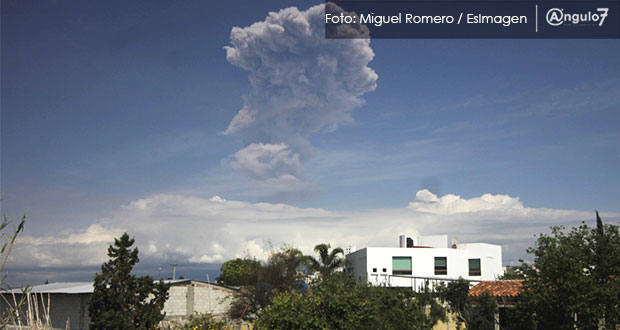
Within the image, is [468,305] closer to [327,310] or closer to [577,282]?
[577,282]

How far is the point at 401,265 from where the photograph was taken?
46500mm

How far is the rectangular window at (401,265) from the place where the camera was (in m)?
46.4

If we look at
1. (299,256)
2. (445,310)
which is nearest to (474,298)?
(445,310)

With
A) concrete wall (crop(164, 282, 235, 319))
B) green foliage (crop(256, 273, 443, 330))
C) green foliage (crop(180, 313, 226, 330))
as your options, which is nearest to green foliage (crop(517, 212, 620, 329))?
green foliage (crop(256, 273, 443, 330))

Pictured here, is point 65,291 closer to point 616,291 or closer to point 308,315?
point 308,315

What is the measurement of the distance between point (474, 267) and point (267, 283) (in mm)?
23207

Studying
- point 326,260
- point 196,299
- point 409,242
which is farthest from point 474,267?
point 196,299

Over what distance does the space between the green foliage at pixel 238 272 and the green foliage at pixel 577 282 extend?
2023 centimetres

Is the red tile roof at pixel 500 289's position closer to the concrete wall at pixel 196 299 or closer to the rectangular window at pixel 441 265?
the concrete wall at pixel 196 299

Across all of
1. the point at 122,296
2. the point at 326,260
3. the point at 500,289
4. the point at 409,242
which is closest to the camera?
the point at 122,296

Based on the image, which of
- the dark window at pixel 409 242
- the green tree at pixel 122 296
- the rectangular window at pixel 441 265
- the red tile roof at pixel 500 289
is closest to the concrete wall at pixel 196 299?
the green tree at pixel 122 296

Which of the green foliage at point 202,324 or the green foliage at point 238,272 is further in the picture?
the green foliage at point 238,272

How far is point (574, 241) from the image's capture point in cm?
1633

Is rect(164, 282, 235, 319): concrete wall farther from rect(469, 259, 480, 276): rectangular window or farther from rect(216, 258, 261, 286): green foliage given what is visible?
rect(469, 259, 480, 276): rectangular window
